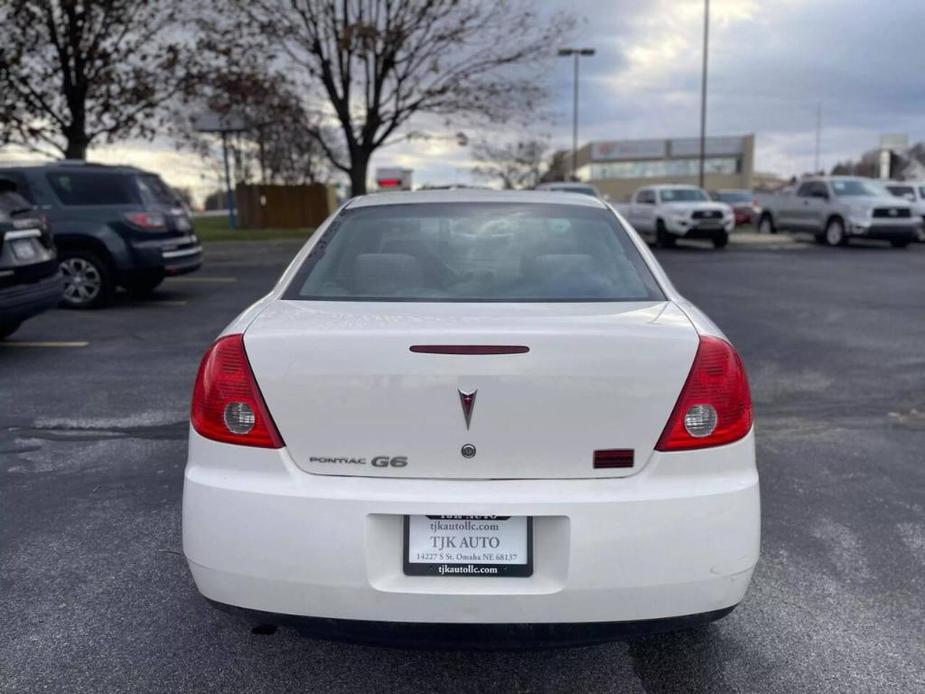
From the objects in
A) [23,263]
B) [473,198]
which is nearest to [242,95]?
[23,263]

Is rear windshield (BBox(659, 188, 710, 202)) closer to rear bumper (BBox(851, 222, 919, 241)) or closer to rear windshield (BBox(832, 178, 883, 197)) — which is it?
rear windshield (BBox(832, 178, 883, 197))

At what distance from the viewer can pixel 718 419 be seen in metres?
2.46

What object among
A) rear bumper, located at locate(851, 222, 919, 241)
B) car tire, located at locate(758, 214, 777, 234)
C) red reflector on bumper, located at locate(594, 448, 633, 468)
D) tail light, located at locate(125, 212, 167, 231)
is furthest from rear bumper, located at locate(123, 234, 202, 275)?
car tire, located at locate(758, 214, 777, 234)

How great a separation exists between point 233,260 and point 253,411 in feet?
57.6

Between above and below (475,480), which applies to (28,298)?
below

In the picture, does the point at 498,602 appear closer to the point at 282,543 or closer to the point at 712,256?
the point at 282,543

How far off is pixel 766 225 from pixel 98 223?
22717 millimetres

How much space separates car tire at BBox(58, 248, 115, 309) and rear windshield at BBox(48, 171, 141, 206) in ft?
2.21

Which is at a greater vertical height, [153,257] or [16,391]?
[153,257]

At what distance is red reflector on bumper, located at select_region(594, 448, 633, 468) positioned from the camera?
2.37 metres

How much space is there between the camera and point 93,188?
420 inches

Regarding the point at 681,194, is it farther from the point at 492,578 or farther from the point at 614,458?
the point at 492,578

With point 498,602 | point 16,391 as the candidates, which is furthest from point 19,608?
point 16,391

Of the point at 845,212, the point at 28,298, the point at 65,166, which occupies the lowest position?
the point at 845,212
